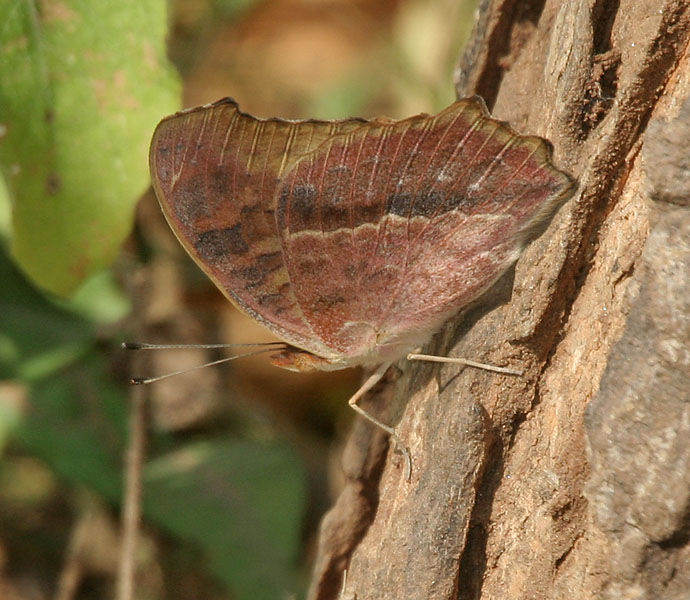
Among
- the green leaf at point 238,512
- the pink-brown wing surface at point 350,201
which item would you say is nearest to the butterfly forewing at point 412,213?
→ the pink-brown wing surface at point 350,201

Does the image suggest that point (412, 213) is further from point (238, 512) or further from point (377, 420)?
point (238, 512)

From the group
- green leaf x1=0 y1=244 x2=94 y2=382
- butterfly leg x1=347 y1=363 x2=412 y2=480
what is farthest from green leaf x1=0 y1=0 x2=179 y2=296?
green leaf x1=0 y1=244 x2=94 y2=382

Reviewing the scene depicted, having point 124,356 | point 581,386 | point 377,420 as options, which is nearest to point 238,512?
point 124,356

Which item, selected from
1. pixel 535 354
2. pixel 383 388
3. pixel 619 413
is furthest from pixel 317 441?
pixel 619 413

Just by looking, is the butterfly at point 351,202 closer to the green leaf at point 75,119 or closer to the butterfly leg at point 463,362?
the butterfly leg at point 463,362

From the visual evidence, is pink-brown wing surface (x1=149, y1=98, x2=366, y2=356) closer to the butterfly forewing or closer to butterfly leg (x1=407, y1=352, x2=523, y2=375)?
the butterfly forewing
